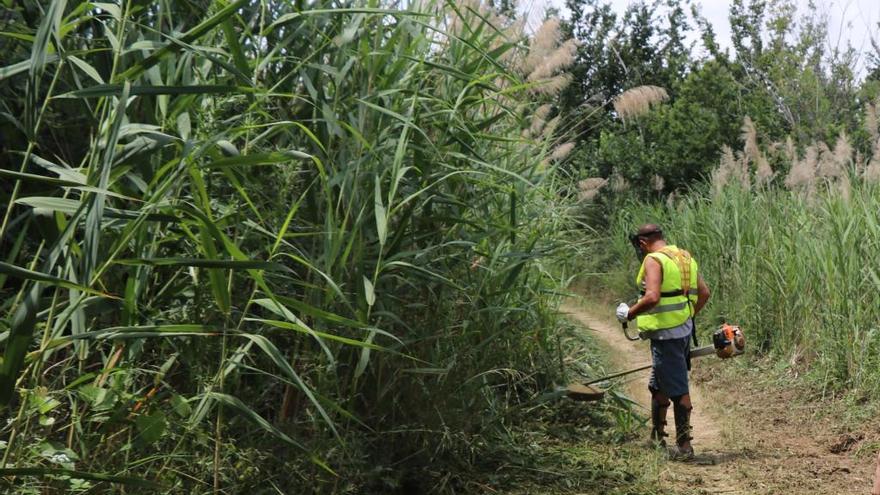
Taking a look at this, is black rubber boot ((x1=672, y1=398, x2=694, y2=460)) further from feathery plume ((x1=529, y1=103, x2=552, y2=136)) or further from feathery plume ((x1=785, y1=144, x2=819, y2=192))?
feathery plume ((x1=785, y1=144, x2=819, y2=192))

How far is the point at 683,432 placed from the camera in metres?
6.73

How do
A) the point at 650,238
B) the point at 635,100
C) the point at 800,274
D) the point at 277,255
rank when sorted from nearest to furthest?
the point at 277,255
the point at 650,238
the point at 635,100
the point at 800,274

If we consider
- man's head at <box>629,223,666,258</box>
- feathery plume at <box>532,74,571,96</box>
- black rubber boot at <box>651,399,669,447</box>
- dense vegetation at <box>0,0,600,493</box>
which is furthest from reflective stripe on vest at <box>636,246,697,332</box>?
dense vegetation at <box>0,0,600,493</box>

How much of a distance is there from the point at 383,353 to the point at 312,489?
66 centimetres

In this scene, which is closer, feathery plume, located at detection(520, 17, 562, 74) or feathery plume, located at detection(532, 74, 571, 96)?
feathery plume, located at detection(532, 74, 571, 96)

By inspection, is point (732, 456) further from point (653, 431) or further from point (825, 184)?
point (825, 184)

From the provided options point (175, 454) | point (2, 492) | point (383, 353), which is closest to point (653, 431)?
point (383, 353)

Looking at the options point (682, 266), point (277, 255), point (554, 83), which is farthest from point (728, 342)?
point (277, 255)

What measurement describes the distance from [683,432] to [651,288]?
3.16 feet

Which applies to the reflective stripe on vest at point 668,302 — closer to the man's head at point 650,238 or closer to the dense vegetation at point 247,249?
the man's head at point 650,238

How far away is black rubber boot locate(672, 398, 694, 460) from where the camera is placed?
6586 mm

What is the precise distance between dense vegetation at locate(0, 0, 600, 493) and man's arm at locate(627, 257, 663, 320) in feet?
5.47

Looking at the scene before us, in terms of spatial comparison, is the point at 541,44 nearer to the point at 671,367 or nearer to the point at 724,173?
the point at 671,367

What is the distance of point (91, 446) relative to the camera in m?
3.33
